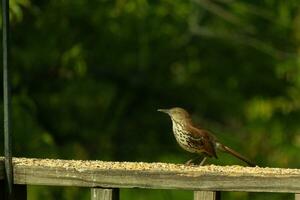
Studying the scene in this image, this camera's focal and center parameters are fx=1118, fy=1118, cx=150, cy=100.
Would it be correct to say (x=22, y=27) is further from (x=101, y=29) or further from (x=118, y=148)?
(x=118, y=148)

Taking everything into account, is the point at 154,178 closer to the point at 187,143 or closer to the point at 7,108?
the point at 7,108

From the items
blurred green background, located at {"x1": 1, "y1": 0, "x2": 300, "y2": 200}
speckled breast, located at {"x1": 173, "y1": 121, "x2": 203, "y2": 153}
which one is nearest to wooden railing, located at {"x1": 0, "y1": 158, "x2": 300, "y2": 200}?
speckled breast, located at {"x1": 173, "y1": 121, "x2": 203, "y2": 153}

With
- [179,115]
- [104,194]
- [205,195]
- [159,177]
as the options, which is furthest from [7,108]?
[179,115]

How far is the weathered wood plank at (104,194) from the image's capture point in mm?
3449

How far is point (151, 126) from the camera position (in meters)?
11.0

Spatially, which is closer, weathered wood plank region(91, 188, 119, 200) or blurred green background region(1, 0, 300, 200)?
weathered wood plank region(91, 188, 119, 200)

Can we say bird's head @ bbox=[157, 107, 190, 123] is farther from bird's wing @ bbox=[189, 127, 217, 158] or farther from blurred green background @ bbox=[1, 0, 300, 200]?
blurred green background @ bbox=[1, 0, 300, 200]

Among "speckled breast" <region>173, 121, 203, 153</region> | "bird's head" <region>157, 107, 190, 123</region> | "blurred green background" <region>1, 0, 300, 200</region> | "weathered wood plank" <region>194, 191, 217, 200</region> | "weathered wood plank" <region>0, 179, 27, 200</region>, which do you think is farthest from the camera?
"blurred green background" <region>1, 0, 300, 200</region>

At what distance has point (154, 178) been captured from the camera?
347cm

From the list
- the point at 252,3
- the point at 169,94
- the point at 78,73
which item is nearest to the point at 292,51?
the point at 252,3

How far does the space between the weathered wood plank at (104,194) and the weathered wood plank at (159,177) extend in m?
0.02

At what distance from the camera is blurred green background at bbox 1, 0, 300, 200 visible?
9.34 m

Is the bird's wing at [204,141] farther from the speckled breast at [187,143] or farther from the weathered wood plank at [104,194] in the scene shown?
the weathered wood plank at [104,194]

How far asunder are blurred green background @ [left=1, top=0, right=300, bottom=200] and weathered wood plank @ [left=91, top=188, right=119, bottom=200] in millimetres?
4858
